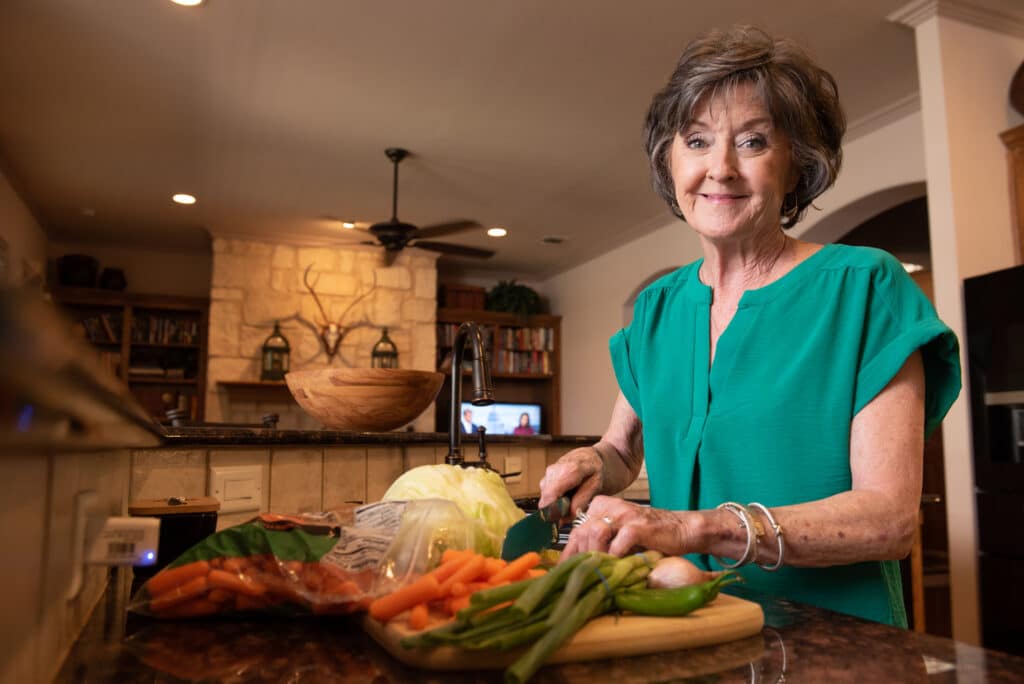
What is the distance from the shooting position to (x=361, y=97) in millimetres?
4270

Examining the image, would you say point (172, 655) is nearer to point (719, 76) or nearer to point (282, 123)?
point (719, 76)

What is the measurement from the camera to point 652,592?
72 cm

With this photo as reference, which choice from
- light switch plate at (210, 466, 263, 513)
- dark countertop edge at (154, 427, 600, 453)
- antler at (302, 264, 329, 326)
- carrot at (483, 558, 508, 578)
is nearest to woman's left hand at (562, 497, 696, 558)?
carrot at (483, 558, 508, 578)

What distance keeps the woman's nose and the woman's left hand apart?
59cm

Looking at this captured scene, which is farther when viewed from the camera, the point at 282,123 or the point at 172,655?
the point at 282,123

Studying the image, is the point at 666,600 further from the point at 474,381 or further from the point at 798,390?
the point at 474,381

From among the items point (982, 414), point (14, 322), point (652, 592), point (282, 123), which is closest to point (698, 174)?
point (652, 592)

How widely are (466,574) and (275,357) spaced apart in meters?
6.63

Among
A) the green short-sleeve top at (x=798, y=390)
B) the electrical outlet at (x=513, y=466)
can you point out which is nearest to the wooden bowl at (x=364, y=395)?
the green short-sleeve top at (x=798, y=390)

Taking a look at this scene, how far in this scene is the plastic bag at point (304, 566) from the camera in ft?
2.46

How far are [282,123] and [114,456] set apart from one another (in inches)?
159

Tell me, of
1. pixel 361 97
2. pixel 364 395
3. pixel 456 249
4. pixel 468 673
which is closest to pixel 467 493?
pixel 468 673

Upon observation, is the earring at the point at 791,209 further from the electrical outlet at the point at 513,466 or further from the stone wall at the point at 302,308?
the stone wall at the point at 302,308

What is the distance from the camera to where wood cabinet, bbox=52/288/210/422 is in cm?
734
